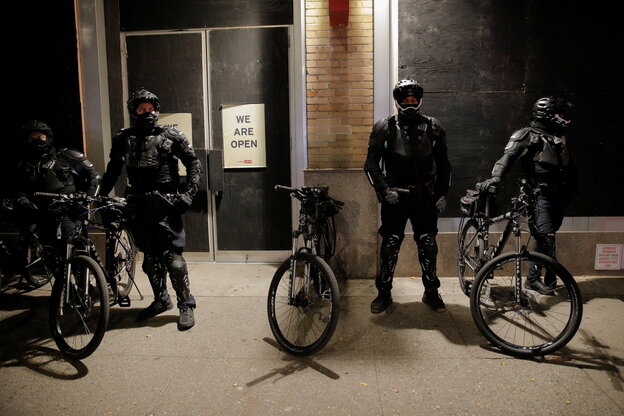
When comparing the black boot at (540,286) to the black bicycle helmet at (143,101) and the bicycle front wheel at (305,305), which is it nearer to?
the bicycle front wheel at (305,305)

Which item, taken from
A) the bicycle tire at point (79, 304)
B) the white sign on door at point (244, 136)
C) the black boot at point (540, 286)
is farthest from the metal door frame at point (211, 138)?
the black boot at point (540, 286)

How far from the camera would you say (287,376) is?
350cm

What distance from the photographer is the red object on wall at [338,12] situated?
5.27 metres

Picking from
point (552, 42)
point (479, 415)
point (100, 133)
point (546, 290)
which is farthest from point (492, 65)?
point (100, 133)

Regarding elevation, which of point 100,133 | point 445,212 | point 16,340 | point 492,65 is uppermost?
point 492,65

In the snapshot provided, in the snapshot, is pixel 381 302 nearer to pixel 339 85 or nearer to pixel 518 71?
pixel 339 85

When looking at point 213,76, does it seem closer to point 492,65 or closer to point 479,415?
point 492,65

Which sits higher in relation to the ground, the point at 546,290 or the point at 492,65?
the point at 492,65

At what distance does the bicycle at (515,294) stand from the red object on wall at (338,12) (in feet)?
8.57

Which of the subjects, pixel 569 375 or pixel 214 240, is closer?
pixel 569 375

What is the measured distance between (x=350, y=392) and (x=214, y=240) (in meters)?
3.90

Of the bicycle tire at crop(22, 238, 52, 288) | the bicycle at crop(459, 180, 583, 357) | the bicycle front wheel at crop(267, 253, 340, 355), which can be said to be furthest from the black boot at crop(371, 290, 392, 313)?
the bicycle tire at crop(22, 238, 52, 288)

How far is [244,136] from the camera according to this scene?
21.0 feet

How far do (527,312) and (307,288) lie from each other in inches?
88.4
